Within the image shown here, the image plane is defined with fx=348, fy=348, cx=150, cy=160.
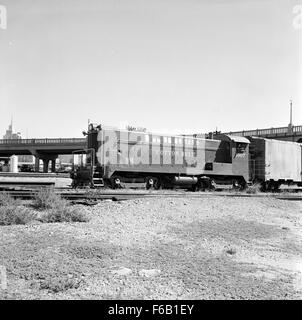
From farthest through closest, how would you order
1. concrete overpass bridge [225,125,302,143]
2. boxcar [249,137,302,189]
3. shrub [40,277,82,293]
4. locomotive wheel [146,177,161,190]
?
concrete overpass bridge [225,125,302,143], boxcar [249,137,302,189], locomotive wheel [146,177,161,190], shrub [40,277,82,293]

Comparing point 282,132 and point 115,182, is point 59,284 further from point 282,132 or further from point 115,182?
point 282,132

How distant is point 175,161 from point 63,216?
403 inches

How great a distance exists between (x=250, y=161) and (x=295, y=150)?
536 centimetres

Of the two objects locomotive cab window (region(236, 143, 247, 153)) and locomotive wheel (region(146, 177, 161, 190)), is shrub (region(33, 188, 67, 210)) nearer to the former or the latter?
locomotive wheel (region(146, 177, 161, 190))

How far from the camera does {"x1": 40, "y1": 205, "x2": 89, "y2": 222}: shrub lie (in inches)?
312

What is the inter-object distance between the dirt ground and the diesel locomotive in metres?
6.06

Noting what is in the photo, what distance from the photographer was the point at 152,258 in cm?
538

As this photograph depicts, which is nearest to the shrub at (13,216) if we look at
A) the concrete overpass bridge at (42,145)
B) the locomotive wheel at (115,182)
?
the locomotive wheel at (115,182)

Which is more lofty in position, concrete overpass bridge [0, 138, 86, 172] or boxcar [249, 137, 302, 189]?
concrete overpass bridge [0, 138, 86, 172]

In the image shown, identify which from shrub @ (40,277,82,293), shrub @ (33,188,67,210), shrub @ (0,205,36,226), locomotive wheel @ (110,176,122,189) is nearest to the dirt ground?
shrub @ (40,277,82,293)

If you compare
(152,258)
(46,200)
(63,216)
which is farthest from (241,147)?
(152,258)

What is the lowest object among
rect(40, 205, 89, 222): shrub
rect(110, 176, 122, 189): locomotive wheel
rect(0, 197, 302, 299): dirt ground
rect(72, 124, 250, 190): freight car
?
rect(0, 197, 302, 299): dirt ground
